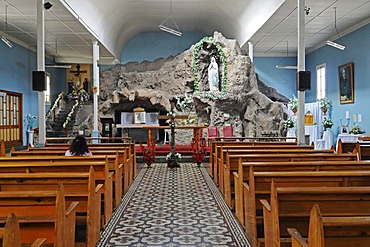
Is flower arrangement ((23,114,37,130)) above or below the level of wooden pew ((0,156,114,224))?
above

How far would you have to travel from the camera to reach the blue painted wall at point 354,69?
14.5 meters

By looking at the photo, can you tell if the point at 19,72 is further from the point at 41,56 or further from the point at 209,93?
the point at 41,56

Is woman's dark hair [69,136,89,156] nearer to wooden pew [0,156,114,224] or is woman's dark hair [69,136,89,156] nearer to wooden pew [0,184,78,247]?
wooden pew [0,156,114,224]

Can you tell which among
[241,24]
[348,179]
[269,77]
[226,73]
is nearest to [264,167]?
[348,179]

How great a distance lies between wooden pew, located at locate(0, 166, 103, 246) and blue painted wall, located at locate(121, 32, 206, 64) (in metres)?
19.8

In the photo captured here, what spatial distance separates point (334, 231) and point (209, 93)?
14.0m

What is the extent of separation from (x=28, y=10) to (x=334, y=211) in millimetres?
12239

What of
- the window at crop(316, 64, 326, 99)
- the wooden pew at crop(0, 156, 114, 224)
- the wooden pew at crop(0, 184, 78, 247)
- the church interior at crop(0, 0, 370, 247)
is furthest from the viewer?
the window at crop(316, 64, 326, 99)

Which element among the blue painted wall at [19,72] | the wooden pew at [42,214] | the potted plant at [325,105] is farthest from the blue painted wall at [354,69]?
the blue painted wall at [19,72]

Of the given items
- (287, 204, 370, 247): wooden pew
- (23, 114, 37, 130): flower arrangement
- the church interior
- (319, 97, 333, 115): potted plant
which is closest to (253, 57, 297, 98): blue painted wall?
the church interior

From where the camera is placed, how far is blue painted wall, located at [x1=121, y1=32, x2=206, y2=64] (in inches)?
930

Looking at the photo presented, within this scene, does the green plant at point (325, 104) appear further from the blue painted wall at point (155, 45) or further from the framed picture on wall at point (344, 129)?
the blue painted wall at point (155, 45)

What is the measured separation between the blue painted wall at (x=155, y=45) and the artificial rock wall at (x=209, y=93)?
18.9ft

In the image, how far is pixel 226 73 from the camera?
1638 centimetres
